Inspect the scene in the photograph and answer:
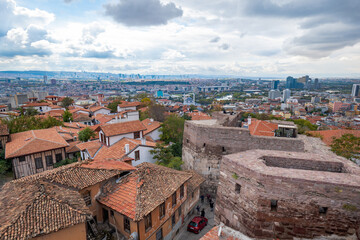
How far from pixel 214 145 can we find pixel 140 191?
23.1 ft

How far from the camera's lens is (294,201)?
7430 mm

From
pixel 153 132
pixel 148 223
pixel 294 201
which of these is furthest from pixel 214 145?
pixel 153 132

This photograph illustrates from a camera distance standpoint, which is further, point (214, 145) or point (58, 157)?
point (58, 157)

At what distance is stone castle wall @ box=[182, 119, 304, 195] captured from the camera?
1385 centimetres

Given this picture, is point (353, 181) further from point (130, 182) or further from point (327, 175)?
point (130, 182)

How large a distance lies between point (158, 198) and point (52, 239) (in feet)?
16.9

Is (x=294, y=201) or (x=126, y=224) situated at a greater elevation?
(x=294, y=201)

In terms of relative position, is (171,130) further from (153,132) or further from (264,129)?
(264,129)

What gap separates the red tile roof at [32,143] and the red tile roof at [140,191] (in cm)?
1210

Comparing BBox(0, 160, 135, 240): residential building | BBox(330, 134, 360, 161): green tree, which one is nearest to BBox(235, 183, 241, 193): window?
BBox(0, 160, 135, 240): residential building

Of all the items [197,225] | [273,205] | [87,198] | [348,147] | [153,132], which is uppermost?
[273,205]

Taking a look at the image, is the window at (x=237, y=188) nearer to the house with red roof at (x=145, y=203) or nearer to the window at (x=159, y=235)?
the house with red roof at (x=145, y=203)

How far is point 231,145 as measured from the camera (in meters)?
15.1

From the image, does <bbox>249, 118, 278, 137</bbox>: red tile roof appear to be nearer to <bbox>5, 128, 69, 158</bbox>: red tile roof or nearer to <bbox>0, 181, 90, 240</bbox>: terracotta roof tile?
<bbox>0, 181, 90, 240</bbox>: terracotta roof tile
